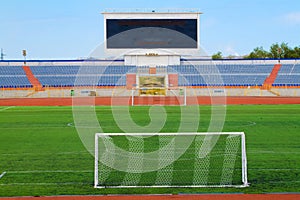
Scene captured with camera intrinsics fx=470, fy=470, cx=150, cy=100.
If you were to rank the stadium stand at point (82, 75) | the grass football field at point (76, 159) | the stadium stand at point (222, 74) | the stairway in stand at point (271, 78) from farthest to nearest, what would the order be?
1. the stadium stand at point (222, 74)
2. the stadium stand at point (82, 75)
3. the stairway in stand at point (271, 78)
4. the grass football field at point (76, 159)

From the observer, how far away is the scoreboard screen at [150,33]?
46.8 meters

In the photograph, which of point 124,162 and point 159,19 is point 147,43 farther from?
point 124,162

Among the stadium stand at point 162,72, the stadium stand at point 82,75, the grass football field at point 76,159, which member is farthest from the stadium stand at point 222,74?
the grass football field at point 76,159

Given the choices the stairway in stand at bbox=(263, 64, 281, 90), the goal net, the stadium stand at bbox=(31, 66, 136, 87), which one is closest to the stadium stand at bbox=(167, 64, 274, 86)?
the stairway in stand at bbox=(263, 64, 281, 90)

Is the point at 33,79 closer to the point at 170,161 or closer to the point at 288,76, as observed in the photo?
the point at 288,76

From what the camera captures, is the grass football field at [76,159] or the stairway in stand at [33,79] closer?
the grass football field at [76,159]

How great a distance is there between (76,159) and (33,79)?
40.5 meters

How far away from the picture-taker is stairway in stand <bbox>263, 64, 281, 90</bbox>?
47.0 metres

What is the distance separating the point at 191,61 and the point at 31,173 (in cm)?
4353

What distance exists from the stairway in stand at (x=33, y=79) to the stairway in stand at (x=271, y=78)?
74.2 ft

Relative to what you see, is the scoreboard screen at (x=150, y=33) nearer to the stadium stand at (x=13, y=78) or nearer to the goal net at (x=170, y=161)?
the stadium stand at (x=13, y=78)

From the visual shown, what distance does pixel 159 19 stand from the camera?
4691 centimetres

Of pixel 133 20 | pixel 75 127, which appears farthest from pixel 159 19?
pixel 75 127

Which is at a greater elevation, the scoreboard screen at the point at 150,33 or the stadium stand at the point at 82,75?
the scoreboard screen at the point at 150,33
